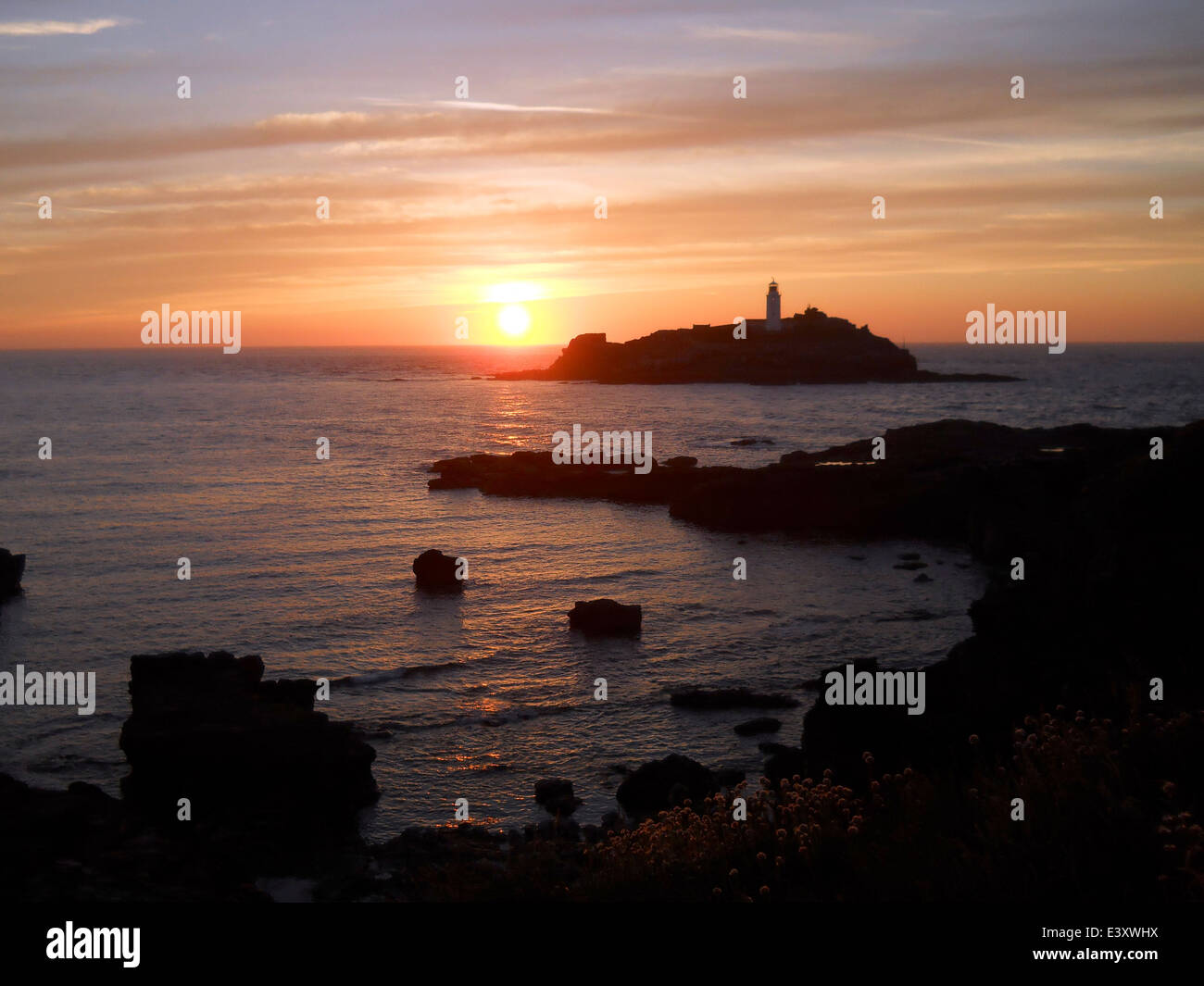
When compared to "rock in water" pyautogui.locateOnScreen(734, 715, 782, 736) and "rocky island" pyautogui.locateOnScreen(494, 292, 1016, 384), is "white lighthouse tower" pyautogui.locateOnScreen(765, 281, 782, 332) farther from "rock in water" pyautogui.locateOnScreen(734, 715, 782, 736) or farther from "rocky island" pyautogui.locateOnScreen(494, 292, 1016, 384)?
"rock in water" pyautogui.locateOnScreen(734, 715, 782, 736)

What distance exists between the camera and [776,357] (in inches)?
6088

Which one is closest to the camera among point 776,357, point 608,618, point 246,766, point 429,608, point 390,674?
point 246,766

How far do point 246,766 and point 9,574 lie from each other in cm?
1927

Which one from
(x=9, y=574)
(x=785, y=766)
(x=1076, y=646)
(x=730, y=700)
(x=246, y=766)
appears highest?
(x=1076, y=646)

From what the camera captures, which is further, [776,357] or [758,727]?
[776,357]

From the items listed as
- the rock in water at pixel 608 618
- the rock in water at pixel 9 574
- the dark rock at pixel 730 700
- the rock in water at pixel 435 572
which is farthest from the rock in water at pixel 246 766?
the rock in water at pixel 9 574

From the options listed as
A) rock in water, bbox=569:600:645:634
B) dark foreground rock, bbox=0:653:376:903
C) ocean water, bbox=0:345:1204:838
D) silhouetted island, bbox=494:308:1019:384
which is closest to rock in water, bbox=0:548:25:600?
ocean water, bbox=0:345:1204:838

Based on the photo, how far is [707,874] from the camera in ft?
23.5

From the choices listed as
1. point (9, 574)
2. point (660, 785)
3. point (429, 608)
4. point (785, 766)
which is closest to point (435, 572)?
point (429, 608)

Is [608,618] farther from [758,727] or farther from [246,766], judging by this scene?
[246,766]

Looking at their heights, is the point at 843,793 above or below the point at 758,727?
above

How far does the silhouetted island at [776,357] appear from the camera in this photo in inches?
6083
